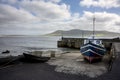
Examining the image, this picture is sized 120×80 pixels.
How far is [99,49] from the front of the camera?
14016 millimetres

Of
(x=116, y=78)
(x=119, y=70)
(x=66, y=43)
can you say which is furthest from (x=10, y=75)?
(x=66, y=43)

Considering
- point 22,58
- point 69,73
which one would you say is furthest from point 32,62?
point 69,73

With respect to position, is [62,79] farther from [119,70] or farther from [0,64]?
[0,64]

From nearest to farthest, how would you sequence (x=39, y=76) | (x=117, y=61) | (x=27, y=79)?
1. (x=27, y=79)
2. (x=39, y=76)
3. (x=117, y=61)

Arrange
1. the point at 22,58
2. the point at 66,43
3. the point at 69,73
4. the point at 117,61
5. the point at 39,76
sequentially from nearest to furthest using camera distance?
1. the point at 39,76
2. the point at 69,73
3. the point at 117,61
4. the point at 22,58
5. the point at 66,43

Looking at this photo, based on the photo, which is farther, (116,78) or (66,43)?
(66,43)

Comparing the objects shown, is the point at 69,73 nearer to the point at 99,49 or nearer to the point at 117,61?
the point at 117,61

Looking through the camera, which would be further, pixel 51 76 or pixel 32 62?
pixel 32 62

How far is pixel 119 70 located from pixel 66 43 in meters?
30.3

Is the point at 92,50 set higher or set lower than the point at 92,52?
higher

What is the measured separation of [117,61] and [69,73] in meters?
4.79

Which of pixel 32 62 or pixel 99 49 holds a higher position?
pixel 99 49

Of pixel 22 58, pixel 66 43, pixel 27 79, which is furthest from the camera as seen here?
pixel 66 43

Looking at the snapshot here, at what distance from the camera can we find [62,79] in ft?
28.3
